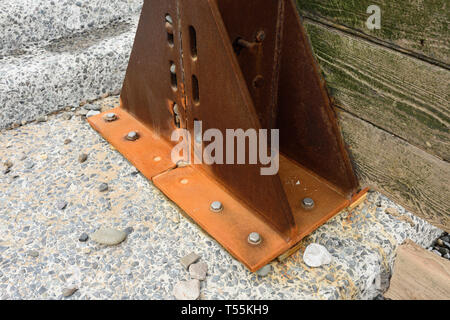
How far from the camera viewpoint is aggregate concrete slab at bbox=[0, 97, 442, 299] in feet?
4.26

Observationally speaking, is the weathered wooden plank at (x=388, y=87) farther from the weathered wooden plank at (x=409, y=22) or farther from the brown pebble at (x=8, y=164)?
the brown pebble at (x=8, y=164)

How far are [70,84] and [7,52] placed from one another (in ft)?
1.29

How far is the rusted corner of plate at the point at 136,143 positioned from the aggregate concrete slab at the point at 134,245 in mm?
50

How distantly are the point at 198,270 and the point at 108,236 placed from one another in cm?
34

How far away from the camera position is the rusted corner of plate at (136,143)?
5.65 feet

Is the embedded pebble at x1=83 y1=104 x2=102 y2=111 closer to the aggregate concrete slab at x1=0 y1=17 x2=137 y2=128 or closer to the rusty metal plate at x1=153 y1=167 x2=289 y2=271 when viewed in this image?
the aggregate concrete slab at x1=0 y1=17 x2=137 y2=128

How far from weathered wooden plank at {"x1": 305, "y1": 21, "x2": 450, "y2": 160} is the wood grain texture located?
42 cm

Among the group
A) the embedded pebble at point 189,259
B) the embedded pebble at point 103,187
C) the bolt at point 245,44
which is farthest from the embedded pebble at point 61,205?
the bolt at point 245,44

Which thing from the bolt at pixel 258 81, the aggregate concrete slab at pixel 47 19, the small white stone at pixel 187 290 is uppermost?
the bolt at pixel 258 81

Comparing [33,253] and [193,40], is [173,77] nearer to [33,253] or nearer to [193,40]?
[193,40]

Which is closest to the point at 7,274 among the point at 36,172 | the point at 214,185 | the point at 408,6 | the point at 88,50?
the point at 36,172

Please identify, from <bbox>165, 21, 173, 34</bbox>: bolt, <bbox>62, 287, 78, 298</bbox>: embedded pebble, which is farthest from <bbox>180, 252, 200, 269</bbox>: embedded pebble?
<bbox>165, 21, 173, 34</bbox>: bolt

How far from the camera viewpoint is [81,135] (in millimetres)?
1962
